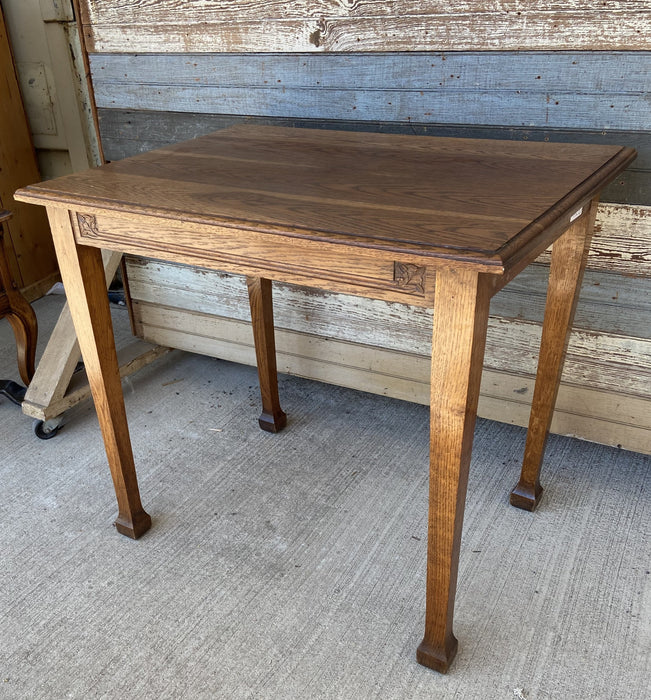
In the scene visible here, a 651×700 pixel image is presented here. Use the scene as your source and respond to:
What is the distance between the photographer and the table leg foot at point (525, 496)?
1.70 m

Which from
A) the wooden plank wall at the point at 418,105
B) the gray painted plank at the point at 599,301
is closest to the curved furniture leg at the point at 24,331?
the wooden plank wall at the point at 418,105

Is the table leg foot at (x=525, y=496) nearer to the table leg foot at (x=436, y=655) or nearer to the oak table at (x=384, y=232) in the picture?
the oak table at (x=384, y=232)

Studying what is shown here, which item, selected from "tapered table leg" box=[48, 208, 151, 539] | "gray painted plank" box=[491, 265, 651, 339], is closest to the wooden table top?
"tapered table leg" box=[48, 208, 151, 539]

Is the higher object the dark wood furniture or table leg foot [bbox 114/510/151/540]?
the dark wood furniture

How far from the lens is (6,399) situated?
7.50 ft

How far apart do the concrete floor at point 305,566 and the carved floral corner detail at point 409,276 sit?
29.6 inches

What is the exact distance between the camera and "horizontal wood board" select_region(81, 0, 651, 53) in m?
1.45

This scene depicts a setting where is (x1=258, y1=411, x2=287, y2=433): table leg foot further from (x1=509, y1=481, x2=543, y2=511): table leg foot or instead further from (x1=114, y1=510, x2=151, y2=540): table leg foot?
(x1=509, y1=481, x2=543, y2=511): table leg foot

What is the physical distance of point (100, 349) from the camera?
56.7 inches

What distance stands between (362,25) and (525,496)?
1.20 metres

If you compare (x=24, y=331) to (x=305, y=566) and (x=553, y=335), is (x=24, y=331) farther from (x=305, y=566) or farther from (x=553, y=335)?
(x=553, y=335)

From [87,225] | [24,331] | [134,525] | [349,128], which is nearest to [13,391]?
[24,331]

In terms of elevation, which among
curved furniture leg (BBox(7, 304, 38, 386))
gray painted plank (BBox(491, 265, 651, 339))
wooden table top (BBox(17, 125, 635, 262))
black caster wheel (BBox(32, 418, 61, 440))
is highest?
wooden table top (BBox(17, 125, 635, 262))

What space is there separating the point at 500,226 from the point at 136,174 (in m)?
0.75
